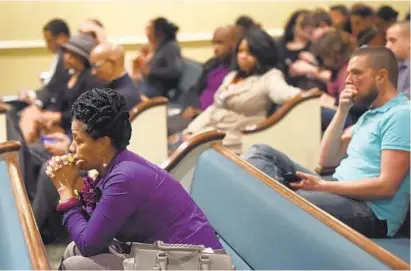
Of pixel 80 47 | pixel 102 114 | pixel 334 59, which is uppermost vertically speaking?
pixel 102 114

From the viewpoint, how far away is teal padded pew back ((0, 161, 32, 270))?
1732mm

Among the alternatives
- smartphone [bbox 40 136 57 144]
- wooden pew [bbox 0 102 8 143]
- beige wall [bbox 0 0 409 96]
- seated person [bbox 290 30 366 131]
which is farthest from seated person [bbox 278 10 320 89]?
wooden pew [bbox 0 102 8 143]

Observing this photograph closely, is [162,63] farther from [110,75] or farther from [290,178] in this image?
[290,178]

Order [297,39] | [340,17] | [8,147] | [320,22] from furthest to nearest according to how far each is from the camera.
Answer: [340,17]
[297,39]
[320,22]
[8,147]

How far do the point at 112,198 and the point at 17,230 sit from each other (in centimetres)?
31

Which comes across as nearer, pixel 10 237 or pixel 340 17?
pixel 10 237

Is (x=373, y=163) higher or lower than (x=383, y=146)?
lower

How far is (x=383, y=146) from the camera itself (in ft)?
7.86

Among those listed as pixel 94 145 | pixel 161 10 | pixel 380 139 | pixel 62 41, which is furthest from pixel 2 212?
pixel 161 10

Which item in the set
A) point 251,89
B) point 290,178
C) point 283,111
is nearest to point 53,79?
point 251,89

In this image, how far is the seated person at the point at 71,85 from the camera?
4.16 meters

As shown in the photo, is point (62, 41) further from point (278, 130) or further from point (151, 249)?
point (151, 249)

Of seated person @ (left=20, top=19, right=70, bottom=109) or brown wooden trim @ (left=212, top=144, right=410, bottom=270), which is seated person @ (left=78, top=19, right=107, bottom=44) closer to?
seated person @ (left=20, top=19, right=70, bottom=109)

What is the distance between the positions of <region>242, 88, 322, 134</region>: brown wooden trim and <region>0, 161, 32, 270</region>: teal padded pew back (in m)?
1.68
